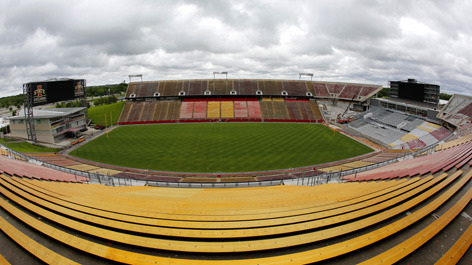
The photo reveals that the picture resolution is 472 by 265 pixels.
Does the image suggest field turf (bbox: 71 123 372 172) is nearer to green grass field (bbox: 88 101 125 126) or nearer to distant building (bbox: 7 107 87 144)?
distant building (bbox: 7 107 87 144)

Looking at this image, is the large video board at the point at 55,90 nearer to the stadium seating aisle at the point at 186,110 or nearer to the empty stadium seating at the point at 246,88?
the empty stadium seating at the point at 246,88

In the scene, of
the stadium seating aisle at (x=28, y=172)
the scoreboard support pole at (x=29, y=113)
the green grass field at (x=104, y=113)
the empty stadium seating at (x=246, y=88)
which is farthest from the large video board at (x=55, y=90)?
the stadium seating aisle at (x=28, y=172)

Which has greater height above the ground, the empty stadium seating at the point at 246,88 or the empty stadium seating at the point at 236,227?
the empty stadium seating at the point at 246,88

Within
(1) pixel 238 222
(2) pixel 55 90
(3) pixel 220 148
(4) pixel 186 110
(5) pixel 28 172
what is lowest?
(3) pixel 220 148

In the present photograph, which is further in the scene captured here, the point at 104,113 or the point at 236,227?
the point at 104,113

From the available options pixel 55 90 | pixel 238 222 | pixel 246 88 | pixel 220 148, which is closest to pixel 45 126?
pixel 55 90

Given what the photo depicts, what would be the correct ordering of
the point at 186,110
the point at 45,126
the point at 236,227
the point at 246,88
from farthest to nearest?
the point at 246,88
the point at 186,110
the point at 45,126
the point at 236,227

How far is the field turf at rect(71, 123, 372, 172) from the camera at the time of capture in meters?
Answer: 29.3

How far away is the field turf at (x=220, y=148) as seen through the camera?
29297mm

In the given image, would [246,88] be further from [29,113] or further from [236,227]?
[236,227]

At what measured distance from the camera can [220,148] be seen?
1395 inches

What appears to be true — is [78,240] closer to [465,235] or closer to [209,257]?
[209,257]

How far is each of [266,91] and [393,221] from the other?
222ft


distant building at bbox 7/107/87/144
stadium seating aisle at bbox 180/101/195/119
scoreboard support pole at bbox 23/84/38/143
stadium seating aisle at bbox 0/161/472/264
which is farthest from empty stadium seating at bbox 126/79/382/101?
stadium seating aisle at bbox 0/161/472/264
